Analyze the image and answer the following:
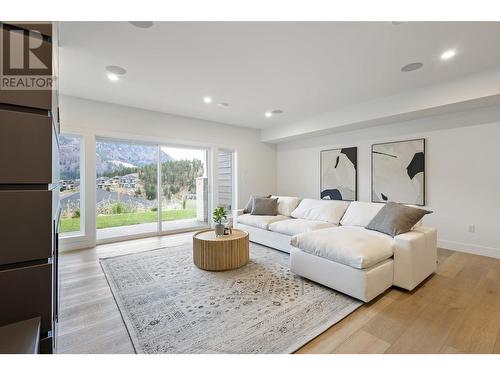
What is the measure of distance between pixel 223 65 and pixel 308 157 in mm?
3505

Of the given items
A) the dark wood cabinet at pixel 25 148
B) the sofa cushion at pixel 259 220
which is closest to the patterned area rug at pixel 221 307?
the sofa cushion at pixel 259 220

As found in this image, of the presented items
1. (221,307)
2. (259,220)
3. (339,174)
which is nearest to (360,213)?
(259,220)

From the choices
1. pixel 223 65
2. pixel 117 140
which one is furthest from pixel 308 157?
pixel 117 140

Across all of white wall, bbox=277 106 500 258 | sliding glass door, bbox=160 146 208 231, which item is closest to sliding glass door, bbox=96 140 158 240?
sliding glass door, bbox=160 146 208 231

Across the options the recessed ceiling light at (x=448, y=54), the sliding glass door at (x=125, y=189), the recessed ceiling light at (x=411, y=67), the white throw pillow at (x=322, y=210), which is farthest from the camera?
the sliding glass door at (x=125, y=189)

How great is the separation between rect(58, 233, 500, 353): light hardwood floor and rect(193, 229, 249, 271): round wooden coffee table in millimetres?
1029

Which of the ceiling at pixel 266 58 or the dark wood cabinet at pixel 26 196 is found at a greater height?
the ceiling at pixel 266 58

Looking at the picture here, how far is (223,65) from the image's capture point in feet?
9.16

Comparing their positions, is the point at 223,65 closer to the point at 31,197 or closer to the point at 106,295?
the point at 31,197

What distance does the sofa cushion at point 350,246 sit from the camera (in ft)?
7.12

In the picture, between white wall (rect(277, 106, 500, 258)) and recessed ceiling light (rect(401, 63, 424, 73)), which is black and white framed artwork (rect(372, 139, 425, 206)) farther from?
recessed ceiling light (rect(401, 63, 424, 73))

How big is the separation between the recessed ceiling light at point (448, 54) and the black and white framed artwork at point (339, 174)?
7.53 feet

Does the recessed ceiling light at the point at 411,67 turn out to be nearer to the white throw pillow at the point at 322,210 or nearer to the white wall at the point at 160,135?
the white throw pillow at the point at 322,210

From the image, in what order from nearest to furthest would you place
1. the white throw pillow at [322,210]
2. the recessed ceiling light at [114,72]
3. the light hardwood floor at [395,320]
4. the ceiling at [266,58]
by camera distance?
the light hardwood floor at [395,320] → the ceiling at [266,58] → the recessed ceiling light at [114,72] → the white throw pillow at [322,210]
